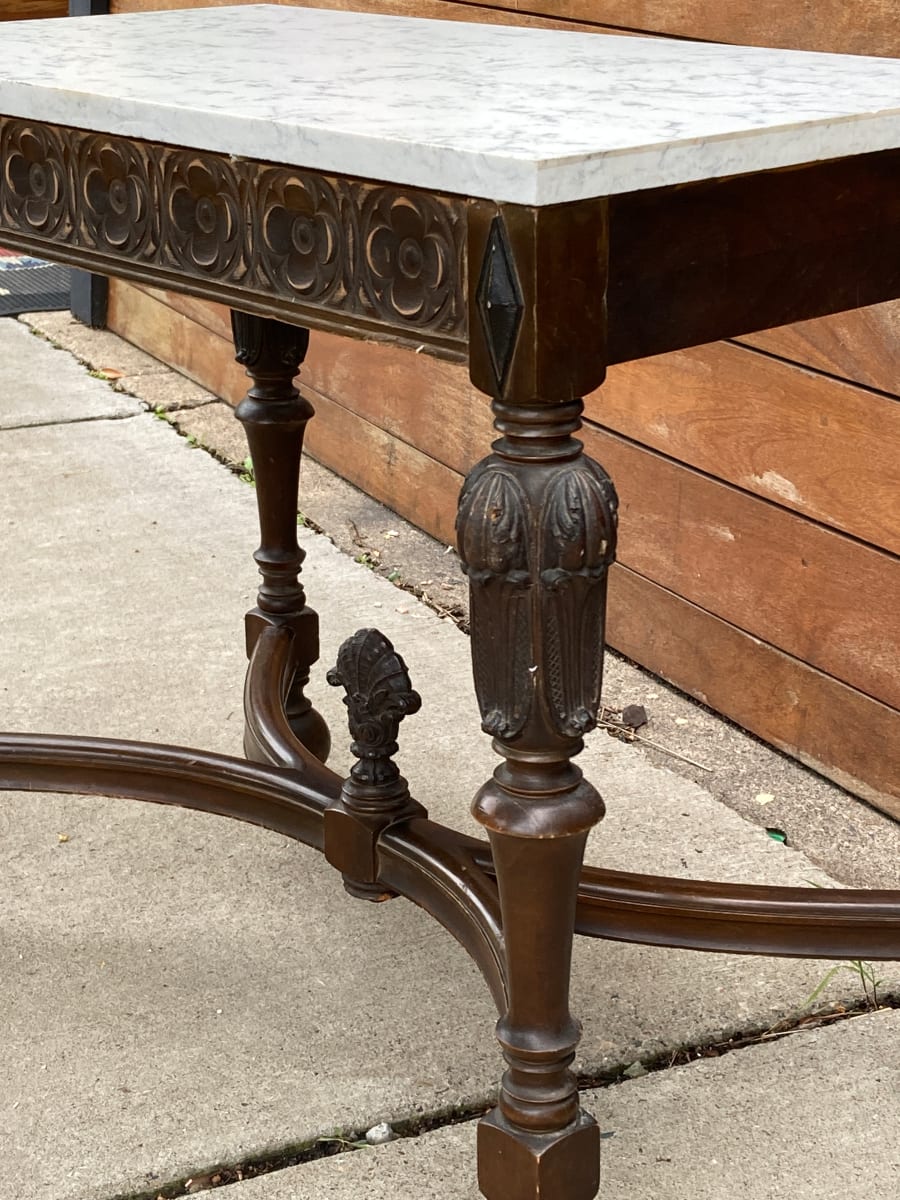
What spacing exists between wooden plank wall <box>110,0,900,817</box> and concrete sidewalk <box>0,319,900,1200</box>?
0.59 feet

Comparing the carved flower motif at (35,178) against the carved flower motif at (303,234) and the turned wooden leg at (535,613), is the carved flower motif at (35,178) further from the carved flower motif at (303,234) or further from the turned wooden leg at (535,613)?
the turned wooden leg at (535,613)

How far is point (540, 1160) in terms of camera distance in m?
1.30

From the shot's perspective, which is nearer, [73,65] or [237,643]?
[73,65]

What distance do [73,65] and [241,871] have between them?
3.31 feet

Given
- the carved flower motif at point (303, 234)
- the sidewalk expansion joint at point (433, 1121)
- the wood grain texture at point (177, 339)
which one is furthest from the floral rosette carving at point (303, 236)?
the wood grain texture at point (177, 339)

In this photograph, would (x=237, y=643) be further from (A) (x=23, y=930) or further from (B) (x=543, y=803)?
(B) (x=543, y=803)

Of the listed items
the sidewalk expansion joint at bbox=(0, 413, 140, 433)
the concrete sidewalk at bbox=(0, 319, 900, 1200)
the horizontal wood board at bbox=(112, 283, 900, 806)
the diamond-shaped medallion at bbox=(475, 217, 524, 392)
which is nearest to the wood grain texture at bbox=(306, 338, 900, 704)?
the horizontal wood board at bbox=(112, 283, 900, 806)

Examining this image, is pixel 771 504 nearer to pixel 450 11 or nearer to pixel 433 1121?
pixel 433 1121

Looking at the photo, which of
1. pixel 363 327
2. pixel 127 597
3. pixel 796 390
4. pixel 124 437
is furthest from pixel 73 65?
pixel 124 437

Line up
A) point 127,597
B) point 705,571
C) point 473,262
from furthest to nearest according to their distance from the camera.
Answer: point 127,597
point 705,571
point 473,262

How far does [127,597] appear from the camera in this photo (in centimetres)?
295

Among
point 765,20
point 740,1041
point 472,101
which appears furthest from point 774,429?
point 472,101

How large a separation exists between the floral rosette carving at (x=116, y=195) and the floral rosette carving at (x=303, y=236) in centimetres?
14

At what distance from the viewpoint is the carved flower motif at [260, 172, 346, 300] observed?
1.14 meters
